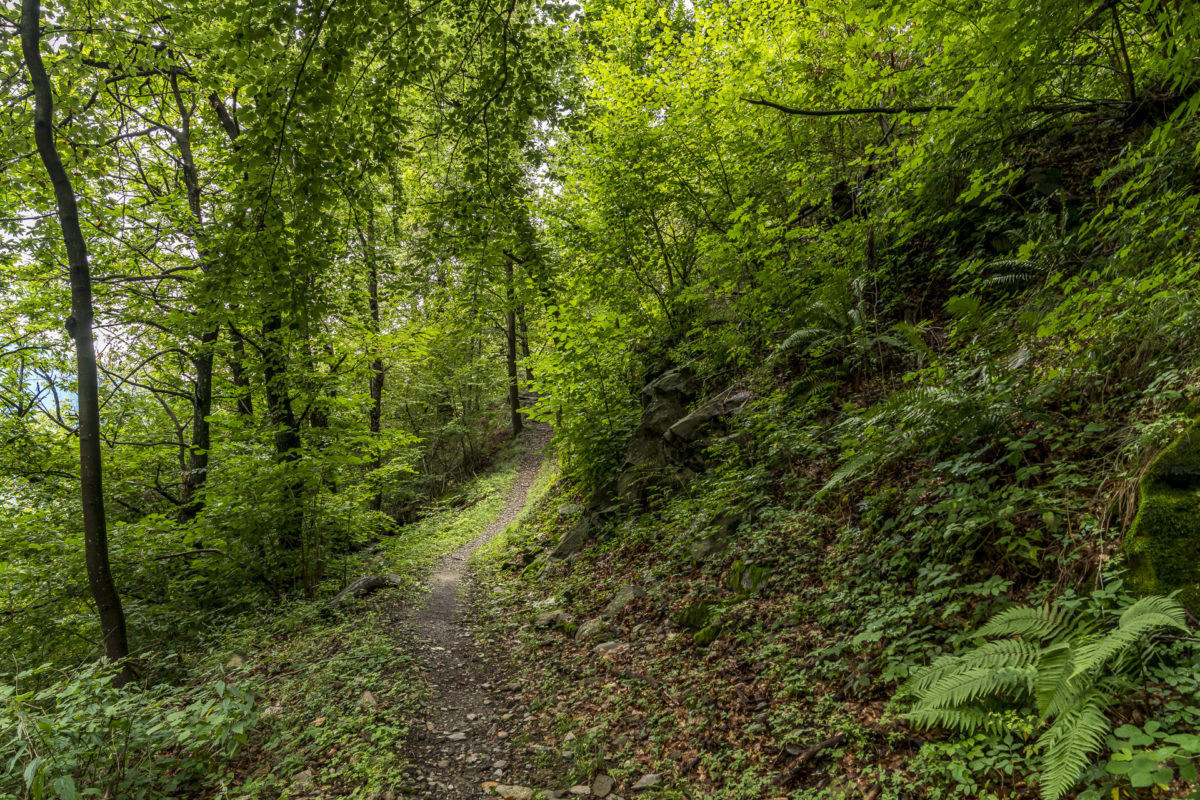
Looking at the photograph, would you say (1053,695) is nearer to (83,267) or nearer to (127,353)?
(83,267)

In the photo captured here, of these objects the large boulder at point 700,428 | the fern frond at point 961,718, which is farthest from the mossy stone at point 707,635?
the large boulder at point 700,428

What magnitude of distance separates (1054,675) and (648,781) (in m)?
2.57

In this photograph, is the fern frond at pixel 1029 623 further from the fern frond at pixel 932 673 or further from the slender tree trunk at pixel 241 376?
the slender tree trunk at pixel 241 376

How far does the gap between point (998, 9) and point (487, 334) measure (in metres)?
22.1

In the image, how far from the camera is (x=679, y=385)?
9.50m

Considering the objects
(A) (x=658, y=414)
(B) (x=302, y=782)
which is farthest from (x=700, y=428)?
(B) (x=302, y=782)

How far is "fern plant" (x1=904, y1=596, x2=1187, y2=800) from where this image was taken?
90.4 inches

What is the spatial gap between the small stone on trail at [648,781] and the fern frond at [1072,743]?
89.3 inches

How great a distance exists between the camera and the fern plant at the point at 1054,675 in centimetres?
230

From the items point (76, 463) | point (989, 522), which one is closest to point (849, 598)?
point (989, 522)

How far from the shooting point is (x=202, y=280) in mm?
4504

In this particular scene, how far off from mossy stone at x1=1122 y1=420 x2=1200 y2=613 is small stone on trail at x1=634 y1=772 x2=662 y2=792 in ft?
10.1

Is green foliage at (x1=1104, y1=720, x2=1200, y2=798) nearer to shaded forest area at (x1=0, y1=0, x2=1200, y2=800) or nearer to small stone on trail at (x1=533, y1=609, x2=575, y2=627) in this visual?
shaded forest area at (x1=0, y1=0, x2=1200, y2=800)

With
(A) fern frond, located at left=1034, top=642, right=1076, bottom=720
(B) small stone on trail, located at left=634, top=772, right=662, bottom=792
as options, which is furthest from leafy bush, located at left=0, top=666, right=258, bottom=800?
(A) fern frond, located at left=1034, top=642, right=1076, bottom=720
